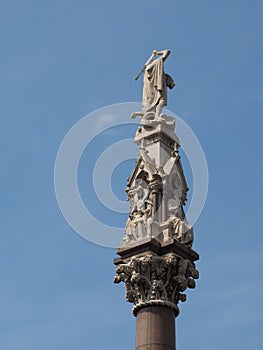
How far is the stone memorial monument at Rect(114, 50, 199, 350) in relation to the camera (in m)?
23.0

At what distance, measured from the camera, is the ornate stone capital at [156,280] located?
23172 millimetres

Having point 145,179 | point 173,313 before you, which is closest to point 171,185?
point 145,179

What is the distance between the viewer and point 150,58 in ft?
98.4

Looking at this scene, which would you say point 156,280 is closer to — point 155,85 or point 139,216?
point 139,216

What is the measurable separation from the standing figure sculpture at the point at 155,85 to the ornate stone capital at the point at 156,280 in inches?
243

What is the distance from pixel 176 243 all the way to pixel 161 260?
705 millimetres

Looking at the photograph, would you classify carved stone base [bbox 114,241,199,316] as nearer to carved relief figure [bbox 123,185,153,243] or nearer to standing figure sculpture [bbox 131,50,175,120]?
carved relief figure [bbox 123,185,153,243]

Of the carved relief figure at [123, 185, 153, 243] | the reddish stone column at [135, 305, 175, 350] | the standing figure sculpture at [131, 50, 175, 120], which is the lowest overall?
the reddish stone column at [135, 305, 175, 350]

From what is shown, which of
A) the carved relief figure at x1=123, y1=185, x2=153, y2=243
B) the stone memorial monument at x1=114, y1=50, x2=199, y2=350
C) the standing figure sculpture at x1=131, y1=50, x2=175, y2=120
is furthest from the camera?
the standing figure sculpture at x1=131, y1=50, x2=175, y2=120

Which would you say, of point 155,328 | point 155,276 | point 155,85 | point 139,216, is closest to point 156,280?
point 155,276

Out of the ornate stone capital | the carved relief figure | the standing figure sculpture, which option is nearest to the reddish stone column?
the ornate stone capital

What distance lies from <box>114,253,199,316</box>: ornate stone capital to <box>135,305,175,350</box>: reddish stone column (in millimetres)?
201

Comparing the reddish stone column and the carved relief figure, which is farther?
the carved relief figure

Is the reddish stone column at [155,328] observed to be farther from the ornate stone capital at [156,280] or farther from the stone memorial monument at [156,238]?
the ornate stone capital at [156,280]
